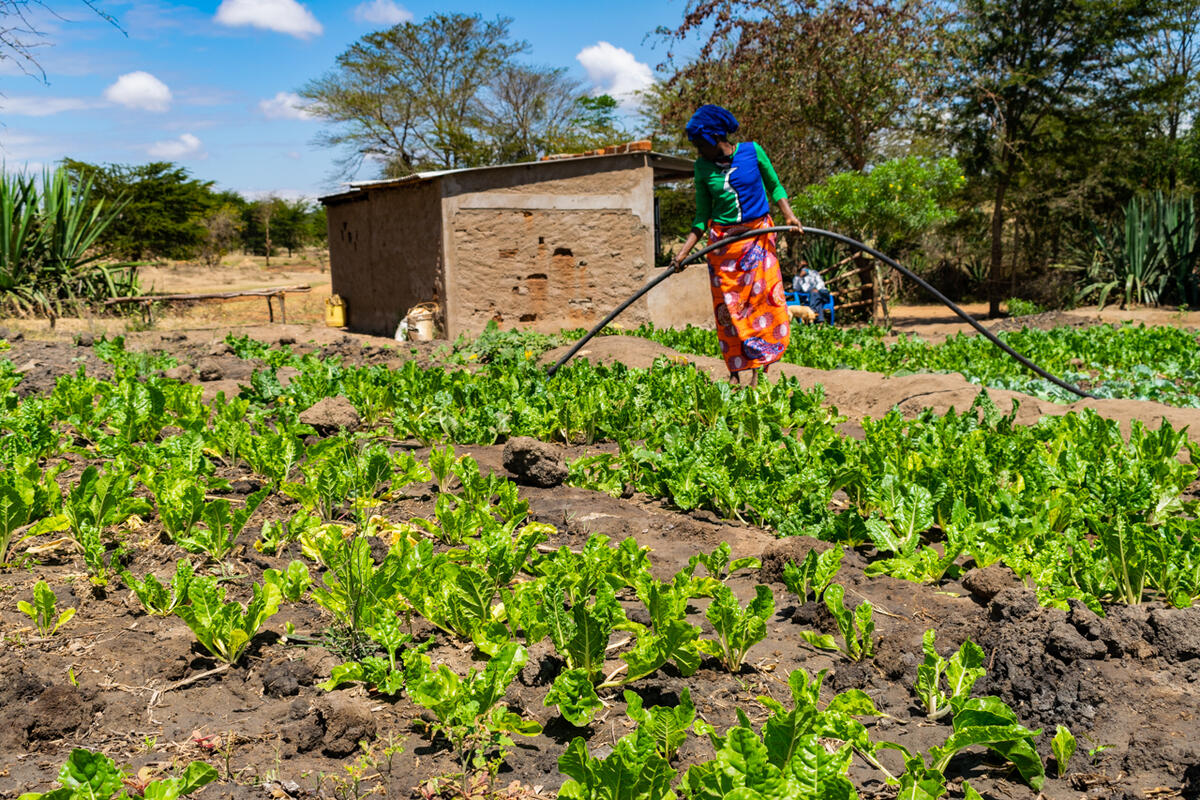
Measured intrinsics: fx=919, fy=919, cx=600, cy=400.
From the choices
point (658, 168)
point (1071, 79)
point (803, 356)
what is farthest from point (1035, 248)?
point (803, 356)

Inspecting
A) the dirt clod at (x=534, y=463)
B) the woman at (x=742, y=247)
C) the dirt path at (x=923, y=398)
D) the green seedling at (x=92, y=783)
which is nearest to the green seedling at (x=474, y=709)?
the green seedling at (x=92, y=783)

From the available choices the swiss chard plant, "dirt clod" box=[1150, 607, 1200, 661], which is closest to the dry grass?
the swiss chard plant

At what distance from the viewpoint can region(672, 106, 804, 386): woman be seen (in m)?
6.30

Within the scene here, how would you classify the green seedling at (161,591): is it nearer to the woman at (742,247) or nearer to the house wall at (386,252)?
the woman at (742,247)

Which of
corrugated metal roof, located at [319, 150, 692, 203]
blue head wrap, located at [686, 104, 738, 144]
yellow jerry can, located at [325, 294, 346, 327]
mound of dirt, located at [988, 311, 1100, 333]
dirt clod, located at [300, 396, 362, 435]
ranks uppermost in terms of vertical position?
corrugated metal roof, located at [319, 150, 692, 203]

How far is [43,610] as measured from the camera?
8.77 feet

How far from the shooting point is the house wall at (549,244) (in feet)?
44.0

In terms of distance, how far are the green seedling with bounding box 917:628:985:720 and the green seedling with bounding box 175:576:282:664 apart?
72.0 inches

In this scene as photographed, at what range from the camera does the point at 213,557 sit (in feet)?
10.8

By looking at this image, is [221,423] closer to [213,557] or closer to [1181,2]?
[213,557]

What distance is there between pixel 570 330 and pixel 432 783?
11.8 metres

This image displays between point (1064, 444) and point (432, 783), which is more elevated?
point (1064, 444)

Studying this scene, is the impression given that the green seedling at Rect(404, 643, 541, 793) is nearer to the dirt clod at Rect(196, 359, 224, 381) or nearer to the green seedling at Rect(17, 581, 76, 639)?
the green seedling at Rect(17, 581, 76, 639)

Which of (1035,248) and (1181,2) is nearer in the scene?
(1181,2)
